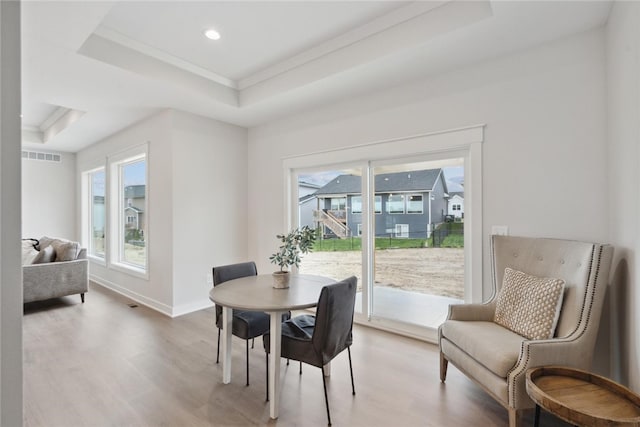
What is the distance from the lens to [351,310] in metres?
2.12

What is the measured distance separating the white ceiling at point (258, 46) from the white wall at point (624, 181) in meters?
0.40

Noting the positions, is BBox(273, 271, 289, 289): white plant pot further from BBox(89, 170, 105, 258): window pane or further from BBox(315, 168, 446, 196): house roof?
BBox(89, 170, 105, 258): window pane

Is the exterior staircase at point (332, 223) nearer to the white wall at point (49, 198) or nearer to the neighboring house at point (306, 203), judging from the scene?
the neighboring house at point (306, 203)

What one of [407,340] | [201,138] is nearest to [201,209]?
[201,138]

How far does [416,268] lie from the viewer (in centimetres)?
329

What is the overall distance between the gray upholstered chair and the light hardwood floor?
306 mm

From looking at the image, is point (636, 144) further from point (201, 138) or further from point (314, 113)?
point (201, 138)

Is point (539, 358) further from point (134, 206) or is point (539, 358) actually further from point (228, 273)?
point (134, 206)

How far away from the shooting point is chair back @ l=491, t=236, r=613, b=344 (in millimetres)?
1843

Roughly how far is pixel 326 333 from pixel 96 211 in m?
6.70

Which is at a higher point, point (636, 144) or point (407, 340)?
point (636, 144)

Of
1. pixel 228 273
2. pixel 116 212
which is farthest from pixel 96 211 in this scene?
pixel 228 273

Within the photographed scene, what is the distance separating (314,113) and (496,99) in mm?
2005

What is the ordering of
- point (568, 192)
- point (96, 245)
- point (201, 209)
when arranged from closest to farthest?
1. point (568, 192)
2. point (201, 209)
3. point (96, 245)
